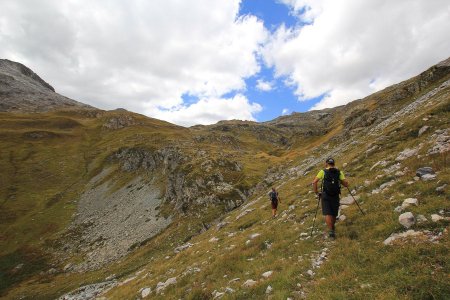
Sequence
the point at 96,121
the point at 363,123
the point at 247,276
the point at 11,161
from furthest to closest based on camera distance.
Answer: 1. the point at 96,121
2. the point at 11,161
3. the point at 363,123
4. the point at 247,276

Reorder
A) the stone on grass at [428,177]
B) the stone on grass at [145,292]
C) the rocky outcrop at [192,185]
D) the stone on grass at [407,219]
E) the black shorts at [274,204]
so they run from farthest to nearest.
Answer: the rocky outcrop at [192,185], the black shorts at [274,204], the stone on grass at [145,292], the stone on grass at [428,177], the stone on grass at [407,219]

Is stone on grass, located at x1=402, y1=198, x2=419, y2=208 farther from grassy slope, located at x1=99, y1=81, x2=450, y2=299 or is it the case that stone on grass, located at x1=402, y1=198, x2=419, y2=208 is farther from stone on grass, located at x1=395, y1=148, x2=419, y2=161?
stone on grass, located at x1=395, y1=148, x2=419, y2=161

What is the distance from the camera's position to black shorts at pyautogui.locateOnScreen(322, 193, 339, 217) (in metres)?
14.1

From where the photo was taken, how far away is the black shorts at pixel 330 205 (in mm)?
14141

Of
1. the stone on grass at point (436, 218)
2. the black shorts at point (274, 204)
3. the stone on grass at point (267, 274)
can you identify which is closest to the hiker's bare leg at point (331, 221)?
the stone on grass at point (267, 274)

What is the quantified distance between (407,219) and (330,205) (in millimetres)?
3240

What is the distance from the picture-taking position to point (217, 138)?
461ft

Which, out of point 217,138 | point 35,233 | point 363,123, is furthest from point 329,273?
point 217,138

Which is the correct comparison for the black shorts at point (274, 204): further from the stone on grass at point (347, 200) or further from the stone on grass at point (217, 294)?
the stone on grass at point (217, 294)

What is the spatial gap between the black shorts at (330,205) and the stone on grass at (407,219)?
273cm

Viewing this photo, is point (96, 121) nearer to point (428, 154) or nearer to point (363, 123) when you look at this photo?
point (363, 123)

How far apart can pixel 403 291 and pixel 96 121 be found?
202436 mm

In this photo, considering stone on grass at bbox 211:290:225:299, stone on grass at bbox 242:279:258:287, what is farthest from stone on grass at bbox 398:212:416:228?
stone on grass at bbox 211:290:225:299

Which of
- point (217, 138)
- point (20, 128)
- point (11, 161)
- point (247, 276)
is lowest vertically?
point (247, 276)
